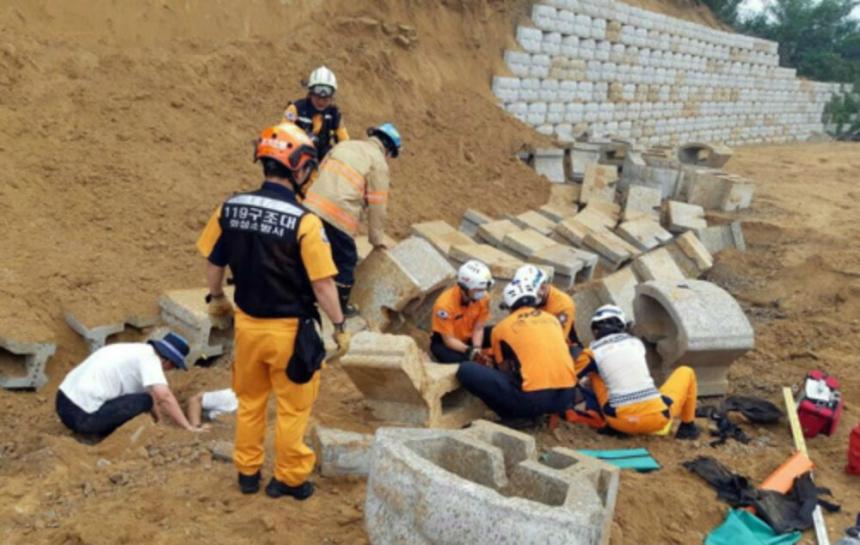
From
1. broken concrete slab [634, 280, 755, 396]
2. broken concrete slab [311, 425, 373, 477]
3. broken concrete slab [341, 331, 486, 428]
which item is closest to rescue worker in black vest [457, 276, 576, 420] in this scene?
broken concrete slab [341, 331, 486, 428]

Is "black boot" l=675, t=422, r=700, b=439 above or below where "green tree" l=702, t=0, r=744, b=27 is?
below

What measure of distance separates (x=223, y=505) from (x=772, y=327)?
6355 mm

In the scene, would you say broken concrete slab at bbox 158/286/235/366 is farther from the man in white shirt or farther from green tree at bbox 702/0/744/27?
green tree at bbox 702/0/744/27

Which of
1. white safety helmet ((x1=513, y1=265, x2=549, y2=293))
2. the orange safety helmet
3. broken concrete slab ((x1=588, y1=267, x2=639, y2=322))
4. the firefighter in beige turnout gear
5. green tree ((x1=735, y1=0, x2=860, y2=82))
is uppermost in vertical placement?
green tree ((x1=735, y1=0, x2=860, y2=82))

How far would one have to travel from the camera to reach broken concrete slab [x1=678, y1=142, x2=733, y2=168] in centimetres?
1333

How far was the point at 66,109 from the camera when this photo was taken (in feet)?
22.9

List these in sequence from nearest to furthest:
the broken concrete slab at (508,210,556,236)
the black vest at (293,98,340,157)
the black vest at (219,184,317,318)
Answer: the black vest at (219,184,317,318), the black vest at (293,98,340,157), the broken concrete slab at (508,210,556,236)

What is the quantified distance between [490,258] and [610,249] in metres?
2.00

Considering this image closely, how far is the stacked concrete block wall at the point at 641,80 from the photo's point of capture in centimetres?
1248

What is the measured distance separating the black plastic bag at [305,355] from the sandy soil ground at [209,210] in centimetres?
70

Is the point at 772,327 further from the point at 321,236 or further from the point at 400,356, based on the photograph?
the point at 321,236

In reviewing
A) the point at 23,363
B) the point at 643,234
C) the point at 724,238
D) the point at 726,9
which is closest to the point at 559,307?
the point at 643,234

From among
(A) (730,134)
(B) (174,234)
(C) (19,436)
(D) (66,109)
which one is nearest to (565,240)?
(B) (174,234)

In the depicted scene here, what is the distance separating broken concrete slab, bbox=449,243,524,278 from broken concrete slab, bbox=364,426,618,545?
389cm
